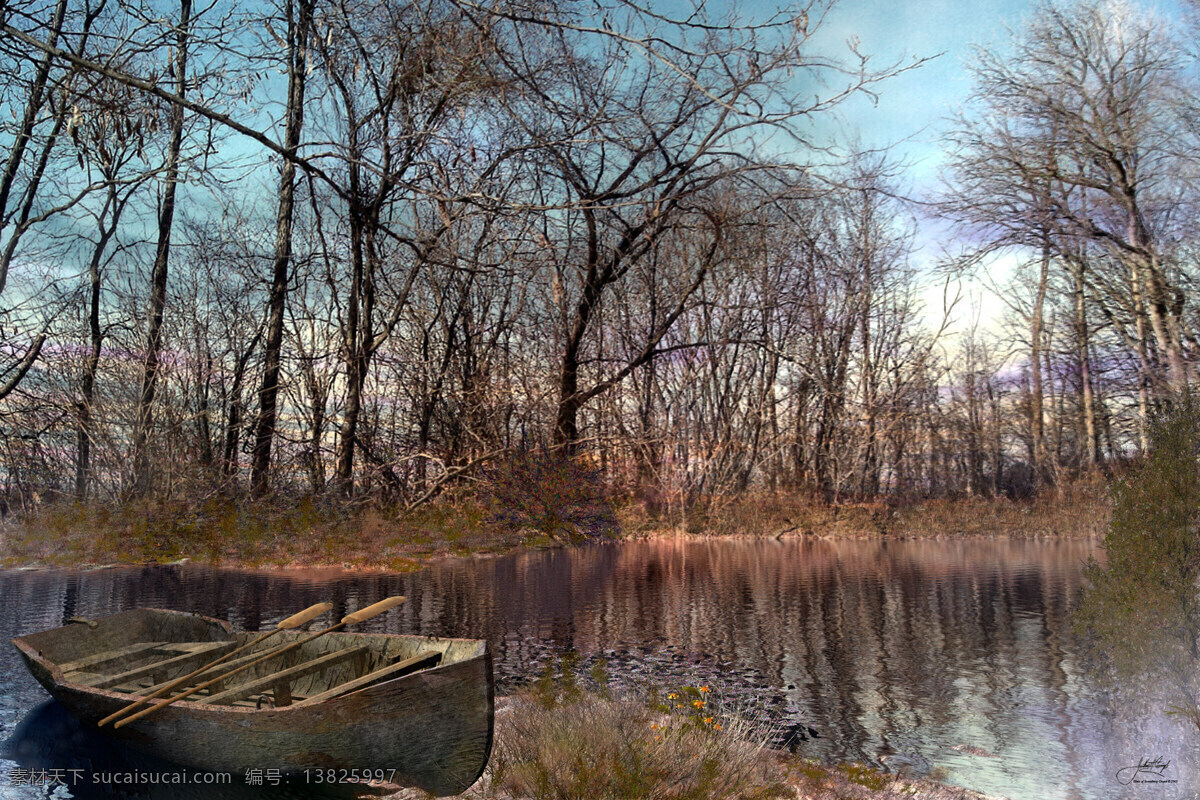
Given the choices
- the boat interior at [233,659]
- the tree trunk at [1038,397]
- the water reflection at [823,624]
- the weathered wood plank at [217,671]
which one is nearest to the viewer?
the boat interior at [233,659]

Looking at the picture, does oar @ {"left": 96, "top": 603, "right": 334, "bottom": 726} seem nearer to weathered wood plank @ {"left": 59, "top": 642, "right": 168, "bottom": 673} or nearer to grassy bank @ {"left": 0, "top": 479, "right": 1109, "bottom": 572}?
weathered wood plank @ {"left": 59, "top": 642, "right": 168, "bottom": 673}

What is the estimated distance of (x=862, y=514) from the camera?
22766mm

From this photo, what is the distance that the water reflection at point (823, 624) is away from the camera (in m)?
6.30

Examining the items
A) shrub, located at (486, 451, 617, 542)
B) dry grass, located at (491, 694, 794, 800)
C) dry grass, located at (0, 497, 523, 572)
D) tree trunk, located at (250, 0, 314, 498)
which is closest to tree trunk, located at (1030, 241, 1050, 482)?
shrub, located at (486, 451, 617, 542)

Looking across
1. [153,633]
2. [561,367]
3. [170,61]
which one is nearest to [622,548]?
[561,367]

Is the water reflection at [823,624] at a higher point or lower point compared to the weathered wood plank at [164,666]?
lower

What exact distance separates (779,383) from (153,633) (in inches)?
786

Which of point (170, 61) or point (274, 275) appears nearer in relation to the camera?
point (170, 61)

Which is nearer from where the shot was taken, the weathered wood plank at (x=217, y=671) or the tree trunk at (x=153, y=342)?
the weathered wood plank at (x=217, y=671)

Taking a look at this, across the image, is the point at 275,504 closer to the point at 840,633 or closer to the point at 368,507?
the point at 368,507

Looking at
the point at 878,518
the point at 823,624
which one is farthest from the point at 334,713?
the point at 878,518

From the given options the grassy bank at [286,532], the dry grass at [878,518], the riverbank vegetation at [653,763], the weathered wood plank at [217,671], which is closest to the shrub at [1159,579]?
the riverbank vegetation at [653,763]
